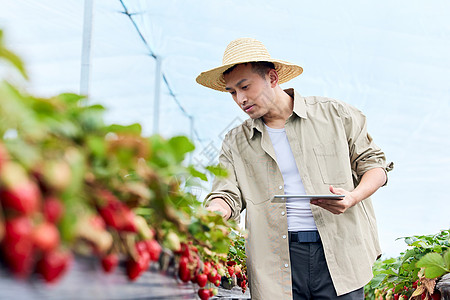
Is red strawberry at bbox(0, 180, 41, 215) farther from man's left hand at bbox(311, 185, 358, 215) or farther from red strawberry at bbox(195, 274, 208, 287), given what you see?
man's left hand at bbox(311, 185, 358, 215)

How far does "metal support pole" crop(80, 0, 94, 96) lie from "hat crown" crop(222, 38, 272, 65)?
1.47m

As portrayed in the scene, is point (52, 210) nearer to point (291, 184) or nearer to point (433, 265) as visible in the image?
point (291, 184)

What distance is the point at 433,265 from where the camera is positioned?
277cm

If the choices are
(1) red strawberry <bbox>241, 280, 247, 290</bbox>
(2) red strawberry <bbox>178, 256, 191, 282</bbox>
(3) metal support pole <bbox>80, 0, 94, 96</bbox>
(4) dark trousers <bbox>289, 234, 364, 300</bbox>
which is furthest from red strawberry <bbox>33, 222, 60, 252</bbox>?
(3) metal support pole <bbox>80, 0, 94, 96</bbox>

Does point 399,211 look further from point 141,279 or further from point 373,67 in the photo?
point 141,279

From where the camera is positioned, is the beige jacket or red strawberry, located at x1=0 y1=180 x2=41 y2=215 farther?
the beige jacket

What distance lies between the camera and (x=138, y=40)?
775cm

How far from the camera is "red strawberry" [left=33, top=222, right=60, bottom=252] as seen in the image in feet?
2.09

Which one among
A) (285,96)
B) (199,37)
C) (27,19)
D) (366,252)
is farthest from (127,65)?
(366,252)

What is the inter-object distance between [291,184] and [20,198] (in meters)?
2.07

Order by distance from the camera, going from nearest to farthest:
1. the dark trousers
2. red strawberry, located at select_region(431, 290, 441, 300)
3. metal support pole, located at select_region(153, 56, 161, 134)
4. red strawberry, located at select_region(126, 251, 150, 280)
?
1. red strawberry, located at select_region(126, 251, 150, 280)
2. the dark trousers
3. red strawberry, located at select_region(431, 290, 441, 300)
4. metal support pole, located at select_region(153, 56, 161, 134)

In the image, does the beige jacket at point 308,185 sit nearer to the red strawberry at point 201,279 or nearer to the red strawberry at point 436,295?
the red strawberry at point 436,295

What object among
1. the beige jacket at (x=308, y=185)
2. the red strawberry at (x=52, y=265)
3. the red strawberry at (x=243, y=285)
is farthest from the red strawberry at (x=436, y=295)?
the red strawberry at (x=52, y=265)

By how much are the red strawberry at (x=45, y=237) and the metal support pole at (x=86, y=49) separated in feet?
10.4
